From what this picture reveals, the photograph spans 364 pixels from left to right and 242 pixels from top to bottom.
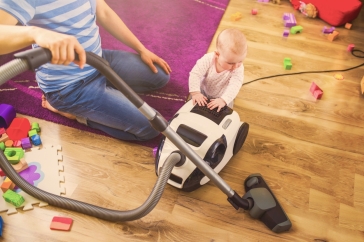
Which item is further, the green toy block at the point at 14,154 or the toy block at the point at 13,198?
the green toy block at the point at 14,154

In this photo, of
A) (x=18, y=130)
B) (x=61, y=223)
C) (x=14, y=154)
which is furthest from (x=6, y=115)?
(x=61, y=223)

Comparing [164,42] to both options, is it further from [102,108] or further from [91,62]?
[91,62]

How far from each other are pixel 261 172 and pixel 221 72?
0.41 m

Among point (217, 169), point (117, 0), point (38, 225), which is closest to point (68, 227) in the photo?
point (38, 225)

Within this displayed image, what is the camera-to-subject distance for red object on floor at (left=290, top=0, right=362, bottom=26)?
6.49 ft

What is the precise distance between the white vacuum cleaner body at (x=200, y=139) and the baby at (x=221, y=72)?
0.04m

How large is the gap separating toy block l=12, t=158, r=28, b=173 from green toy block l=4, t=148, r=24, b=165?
18mm

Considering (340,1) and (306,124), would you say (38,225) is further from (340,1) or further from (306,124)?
(340,1)

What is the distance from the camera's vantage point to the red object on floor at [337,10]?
198 centimetres

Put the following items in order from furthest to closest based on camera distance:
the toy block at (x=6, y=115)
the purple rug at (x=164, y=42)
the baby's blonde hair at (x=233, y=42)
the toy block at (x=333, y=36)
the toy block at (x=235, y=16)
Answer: the toy block at (x=235, y=16)
the toy block at (x=333, y=36)
the purple rug at (x=164, y=42)
the toy block at (x=6, y=115)
the baby's blonde hair at (x=233, y=42)

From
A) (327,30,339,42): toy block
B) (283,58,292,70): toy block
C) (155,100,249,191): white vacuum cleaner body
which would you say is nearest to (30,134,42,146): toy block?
(155,100,249,191): white vacuum cleaner body

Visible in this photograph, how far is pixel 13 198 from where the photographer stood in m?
1.21

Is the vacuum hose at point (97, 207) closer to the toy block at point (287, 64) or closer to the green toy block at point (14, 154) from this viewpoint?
the green toy block at point (14, 154)

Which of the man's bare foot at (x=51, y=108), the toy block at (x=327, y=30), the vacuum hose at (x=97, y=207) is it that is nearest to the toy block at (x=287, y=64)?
the toy block at (x=327, y=30)
